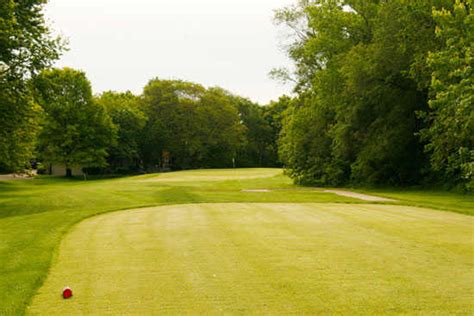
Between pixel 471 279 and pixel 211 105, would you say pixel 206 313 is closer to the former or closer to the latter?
pixel 471 279

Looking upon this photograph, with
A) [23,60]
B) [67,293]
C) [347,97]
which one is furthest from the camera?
[347,97]

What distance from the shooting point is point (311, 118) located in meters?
37.5

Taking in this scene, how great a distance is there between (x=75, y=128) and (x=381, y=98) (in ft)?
128

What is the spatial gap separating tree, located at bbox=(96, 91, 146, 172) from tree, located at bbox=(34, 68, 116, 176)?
7.60 meters

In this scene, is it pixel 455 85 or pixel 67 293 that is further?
pixel 455 85

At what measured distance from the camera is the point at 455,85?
64.2 ft

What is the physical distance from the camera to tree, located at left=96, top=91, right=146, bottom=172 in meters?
70.1

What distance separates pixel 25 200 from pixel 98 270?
57.4 ft

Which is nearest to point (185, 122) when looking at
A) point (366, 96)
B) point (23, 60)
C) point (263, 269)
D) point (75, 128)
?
point (75, 128)

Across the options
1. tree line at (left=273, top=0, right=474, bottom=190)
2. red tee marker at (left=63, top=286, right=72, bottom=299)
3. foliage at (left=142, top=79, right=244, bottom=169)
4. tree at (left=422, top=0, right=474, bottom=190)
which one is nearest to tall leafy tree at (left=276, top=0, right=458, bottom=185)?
tree line at (left=273, top=0, right=474, bottom=190)

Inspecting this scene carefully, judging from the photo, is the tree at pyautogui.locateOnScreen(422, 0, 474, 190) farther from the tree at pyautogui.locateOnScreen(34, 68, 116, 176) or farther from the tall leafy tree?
the tree at pyautogui.locateOnScreen(34, 68, 116, 176)

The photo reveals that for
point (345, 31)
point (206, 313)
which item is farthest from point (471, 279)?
point (345, 31)

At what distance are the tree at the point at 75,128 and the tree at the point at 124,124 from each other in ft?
24.9

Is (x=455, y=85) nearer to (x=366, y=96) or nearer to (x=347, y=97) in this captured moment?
(x=366, y=96)
